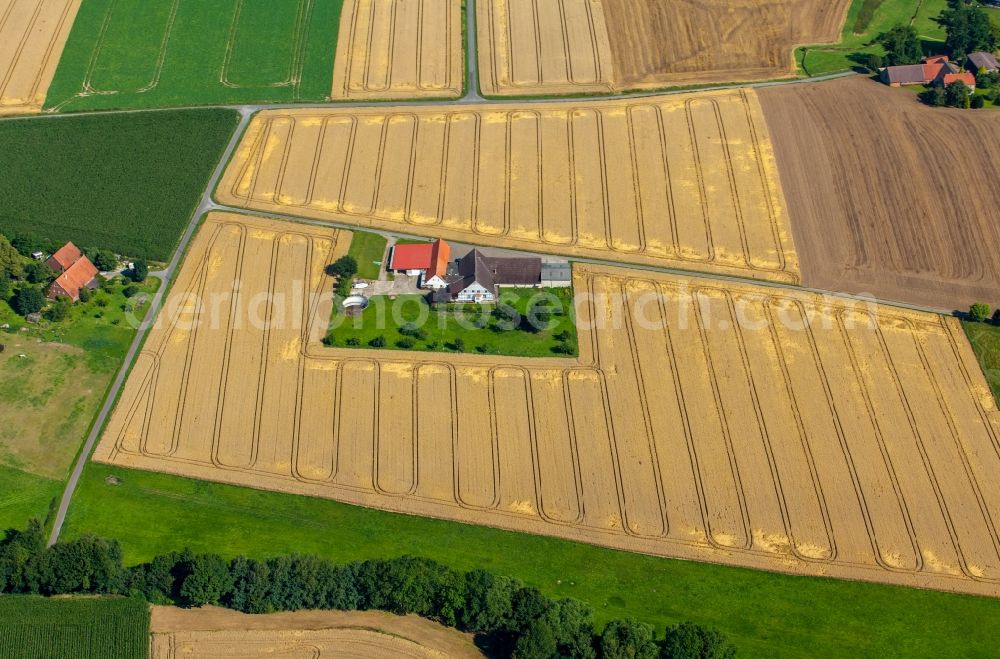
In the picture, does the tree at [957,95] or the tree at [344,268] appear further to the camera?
the tree at [957,95]

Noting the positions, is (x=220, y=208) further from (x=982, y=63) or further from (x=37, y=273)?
(x=982, y=63)

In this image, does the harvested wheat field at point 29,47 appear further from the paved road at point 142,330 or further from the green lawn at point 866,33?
the green lawn at point 866,33

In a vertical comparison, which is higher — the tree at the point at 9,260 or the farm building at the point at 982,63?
the farm building at the point at 982,63

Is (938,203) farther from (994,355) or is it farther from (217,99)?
(217,99)

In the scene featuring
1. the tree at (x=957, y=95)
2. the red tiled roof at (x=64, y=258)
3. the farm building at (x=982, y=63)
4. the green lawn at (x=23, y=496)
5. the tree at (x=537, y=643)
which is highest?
the farm building at (x=982, y=63)

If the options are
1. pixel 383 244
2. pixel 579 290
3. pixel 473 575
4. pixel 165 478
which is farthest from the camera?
pixel 383 244

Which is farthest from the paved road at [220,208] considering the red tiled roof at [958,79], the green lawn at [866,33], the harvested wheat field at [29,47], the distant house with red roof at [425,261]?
the red tiled roof at [958,79]

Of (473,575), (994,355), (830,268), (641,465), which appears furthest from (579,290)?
(994,355)
